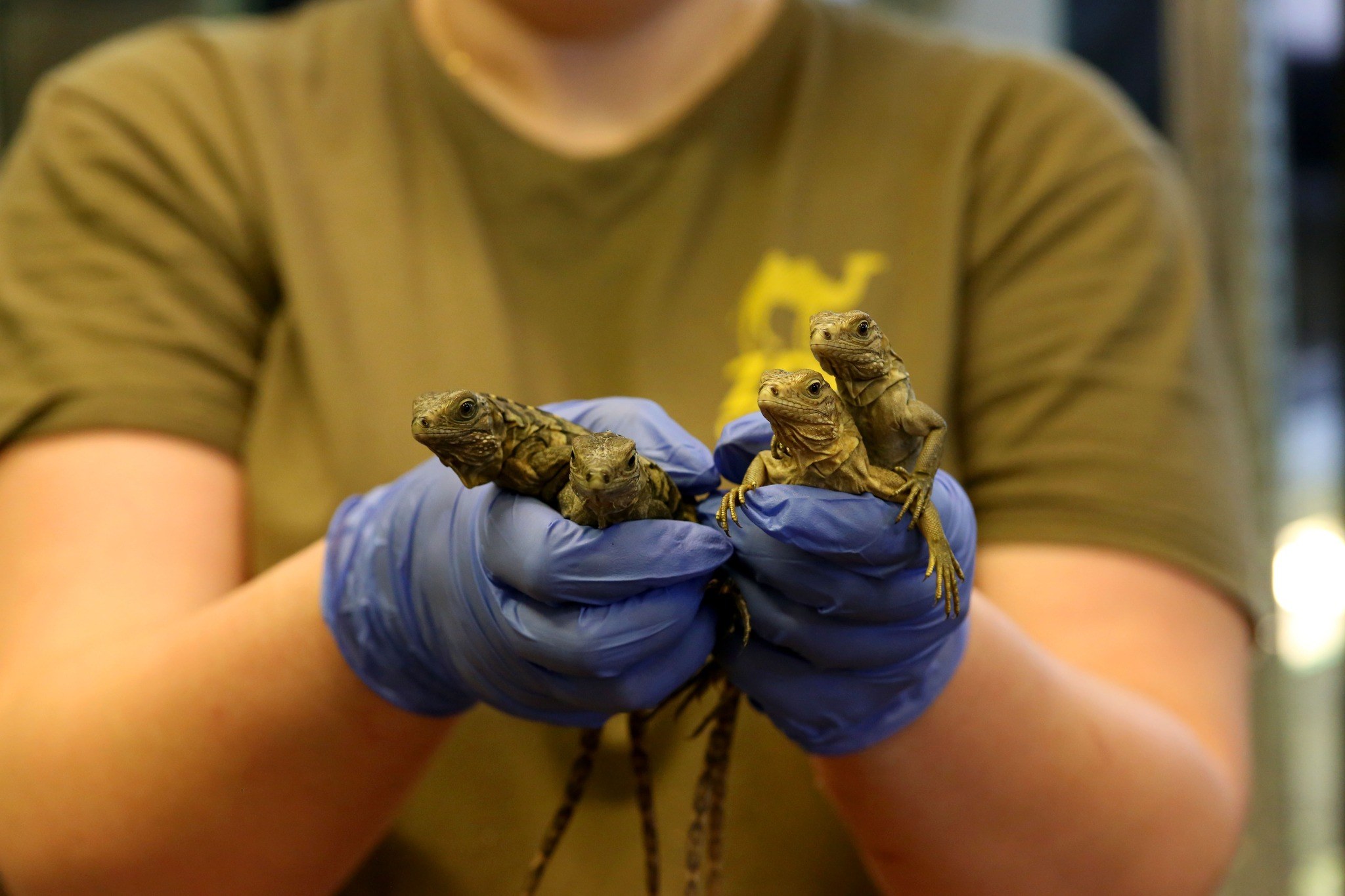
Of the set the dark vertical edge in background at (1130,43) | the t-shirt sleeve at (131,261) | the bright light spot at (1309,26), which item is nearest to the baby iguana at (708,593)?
the t-shirt sleeve at (131,261)

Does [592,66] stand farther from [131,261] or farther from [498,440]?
[498,440]

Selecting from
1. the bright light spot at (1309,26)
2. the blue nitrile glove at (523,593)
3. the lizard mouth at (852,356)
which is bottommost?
the blue nitrile glove at (523,593)

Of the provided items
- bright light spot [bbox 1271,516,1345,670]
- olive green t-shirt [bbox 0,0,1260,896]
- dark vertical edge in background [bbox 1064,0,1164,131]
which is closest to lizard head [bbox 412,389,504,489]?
olive green t-shirt [bbox 0,0,1260,896]

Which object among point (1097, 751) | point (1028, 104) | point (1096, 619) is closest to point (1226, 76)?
point (1028, 104)

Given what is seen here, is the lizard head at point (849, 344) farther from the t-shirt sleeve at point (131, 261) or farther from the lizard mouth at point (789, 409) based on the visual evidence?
the t-shirt sleeve at point (131, 261)

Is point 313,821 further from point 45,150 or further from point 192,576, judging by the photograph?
point 45,150
